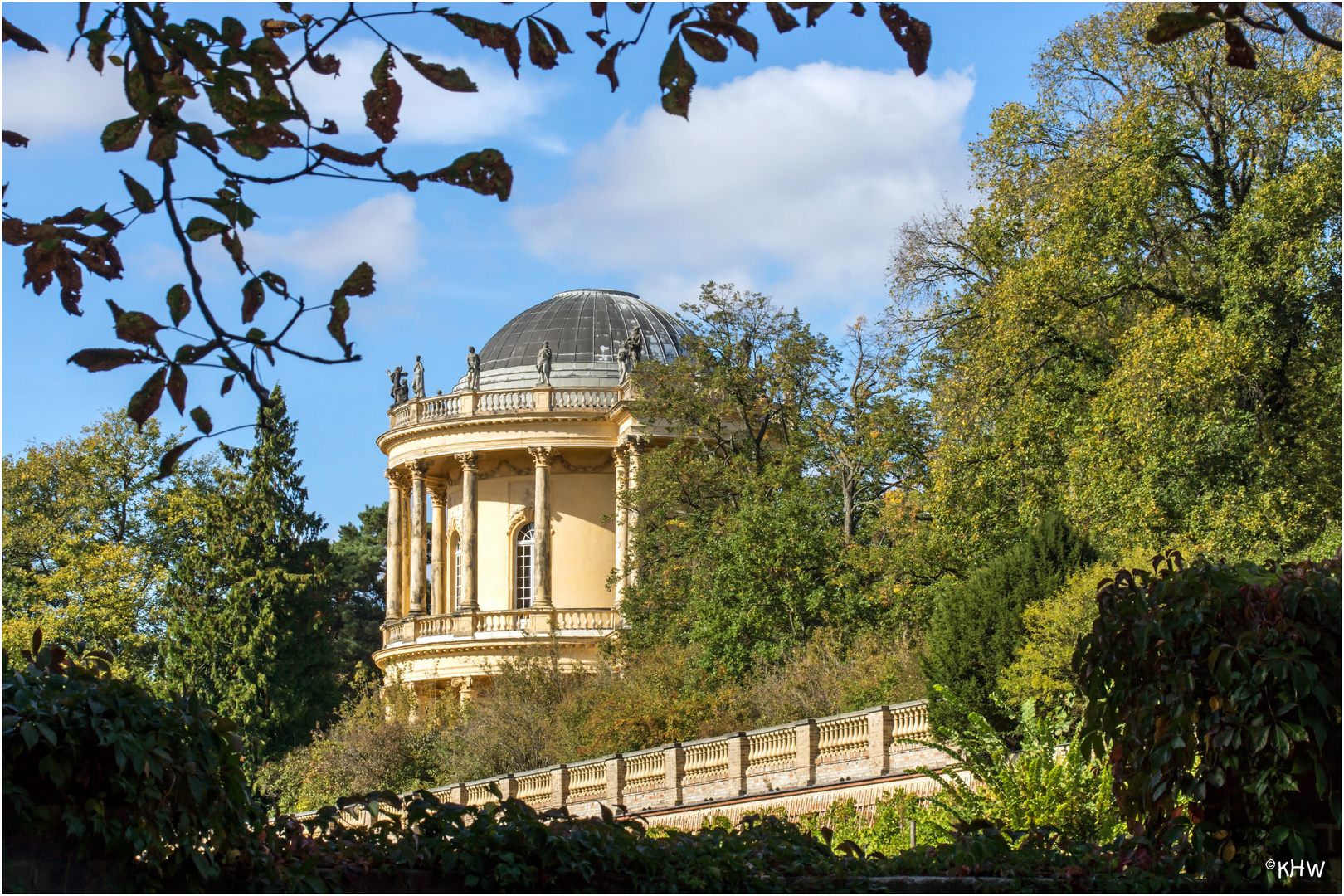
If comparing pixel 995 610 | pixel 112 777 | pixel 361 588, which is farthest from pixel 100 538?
pixel 112 777

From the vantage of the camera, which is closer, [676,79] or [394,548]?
[676,79]

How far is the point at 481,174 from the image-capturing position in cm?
612

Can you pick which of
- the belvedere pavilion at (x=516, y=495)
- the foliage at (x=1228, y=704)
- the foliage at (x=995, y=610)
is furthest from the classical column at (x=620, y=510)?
the foliage at (x=1228, y=704)

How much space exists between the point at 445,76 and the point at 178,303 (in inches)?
55.2

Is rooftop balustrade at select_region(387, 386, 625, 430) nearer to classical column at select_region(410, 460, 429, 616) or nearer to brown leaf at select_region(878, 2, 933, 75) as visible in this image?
classical column at select_region(410, 460, 429, 616)

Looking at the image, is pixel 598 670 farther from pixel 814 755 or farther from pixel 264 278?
pixel 264 278

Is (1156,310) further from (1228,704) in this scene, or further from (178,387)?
(178,387)

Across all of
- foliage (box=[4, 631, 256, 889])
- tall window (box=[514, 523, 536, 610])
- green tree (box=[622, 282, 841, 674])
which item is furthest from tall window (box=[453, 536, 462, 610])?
foliage (box=[4, 631, 256, 889])

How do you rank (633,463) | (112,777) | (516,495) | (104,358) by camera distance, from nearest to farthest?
(104,358) → (112,777) → (633,463) → (516,495)

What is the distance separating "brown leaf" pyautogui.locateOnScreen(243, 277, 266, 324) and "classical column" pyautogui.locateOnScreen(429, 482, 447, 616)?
163 feet

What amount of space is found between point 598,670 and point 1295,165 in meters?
22.1

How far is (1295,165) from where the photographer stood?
95.3 feet

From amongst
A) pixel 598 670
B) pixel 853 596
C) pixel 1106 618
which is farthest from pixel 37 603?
pixel 1106 618

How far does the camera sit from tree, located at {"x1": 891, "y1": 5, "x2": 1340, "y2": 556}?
27.3 metres
